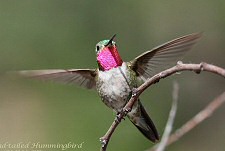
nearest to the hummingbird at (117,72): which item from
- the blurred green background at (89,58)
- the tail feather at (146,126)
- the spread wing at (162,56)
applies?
the spread wing at (162,56)

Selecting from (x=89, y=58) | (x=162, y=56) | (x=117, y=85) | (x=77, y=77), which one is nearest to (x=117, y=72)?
(x=117, y=85)

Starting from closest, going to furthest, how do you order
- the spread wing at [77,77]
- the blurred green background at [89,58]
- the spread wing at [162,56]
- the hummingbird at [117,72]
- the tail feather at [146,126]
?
the spread wing at [162,56] < the hummingbird at [117,72] < the spread wing at [77,77] < the tail feather at [146,126] < the blurred green background at [89,58]

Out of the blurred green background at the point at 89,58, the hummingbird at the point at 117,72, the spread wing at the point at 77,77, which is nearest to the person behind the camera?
the hummingbird at the point at 117,72

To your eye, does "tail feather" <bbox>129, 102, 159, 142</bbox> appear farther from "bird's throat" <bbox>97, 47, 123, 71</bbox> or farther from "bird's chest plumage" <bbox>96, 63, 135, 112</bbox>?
"bird's throat" <bbox>97, 47, 123, 71</bbox>

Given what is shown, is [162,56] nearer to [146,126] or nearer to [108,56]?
[108,56]

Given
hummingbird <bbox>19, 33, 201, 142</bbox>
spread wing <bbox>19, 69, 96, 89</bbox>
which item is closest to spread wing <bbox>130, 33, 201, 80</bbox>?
hummingbird <bbox>19, 33, 201, 142</bbox>

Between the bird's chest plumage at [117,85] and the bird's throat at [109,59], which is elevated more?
the bird's throat at [109,59]

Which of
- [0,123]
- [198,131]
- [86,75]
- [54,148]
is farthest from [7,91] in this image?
[86,75]

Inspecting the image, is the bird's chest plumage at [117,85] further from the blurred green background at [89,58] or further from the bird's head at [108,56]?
the blurred green background at [89,58]
